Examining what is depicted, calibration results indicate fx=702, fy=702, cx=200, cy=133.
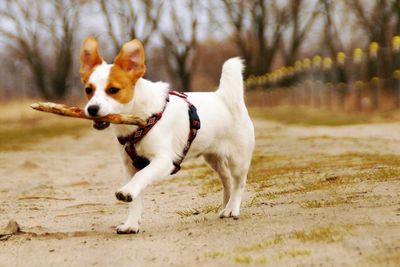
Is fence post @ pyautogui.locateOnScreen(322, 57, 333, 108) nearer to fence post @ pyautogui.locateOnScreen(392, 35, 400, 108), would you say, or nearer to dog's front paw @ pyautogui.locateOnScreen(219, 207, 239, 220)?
fence post @ pyautogui.locateOnScreen(392, 35, 400, 108)

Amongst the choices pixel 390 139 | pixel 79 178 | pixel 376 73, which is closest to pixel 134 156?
pixel 79 178

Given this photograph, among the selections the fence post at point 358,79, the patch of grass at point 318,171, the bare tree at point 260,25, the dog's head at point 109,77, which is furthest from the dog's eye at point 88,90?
the bare tree at point 260,25

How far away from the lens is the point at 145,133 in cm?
564

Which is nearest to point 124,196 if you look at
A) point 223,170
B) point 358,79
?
point 223,170

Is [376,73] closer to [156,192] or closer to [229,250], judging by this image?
[156,192]

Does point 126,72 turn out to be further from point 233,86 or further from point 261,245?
point 261,245

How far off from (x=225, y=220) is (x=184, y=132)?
85 centimetres

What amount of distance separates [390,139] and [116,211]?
24.1 ft

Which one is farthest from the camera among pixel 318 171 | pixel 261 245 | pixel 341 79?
pixel 341 79

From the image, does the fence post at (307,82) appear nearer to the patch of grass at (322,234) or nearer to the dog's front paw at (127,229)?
the dog's front paw at (127,229)

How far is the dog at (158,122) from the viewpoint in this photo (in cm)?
547

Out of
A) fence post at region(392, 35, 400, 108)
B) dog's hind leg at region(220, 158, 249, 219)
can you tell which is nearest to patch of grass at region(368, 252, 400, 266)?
dog's hind leg at region(220, 158, 249, 219)

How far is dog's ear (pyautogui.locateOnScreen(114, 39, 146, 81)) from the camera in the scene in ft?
18.6

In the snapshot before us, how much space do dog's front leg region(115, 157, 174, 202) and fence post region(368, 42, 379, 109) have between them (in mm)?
19652
